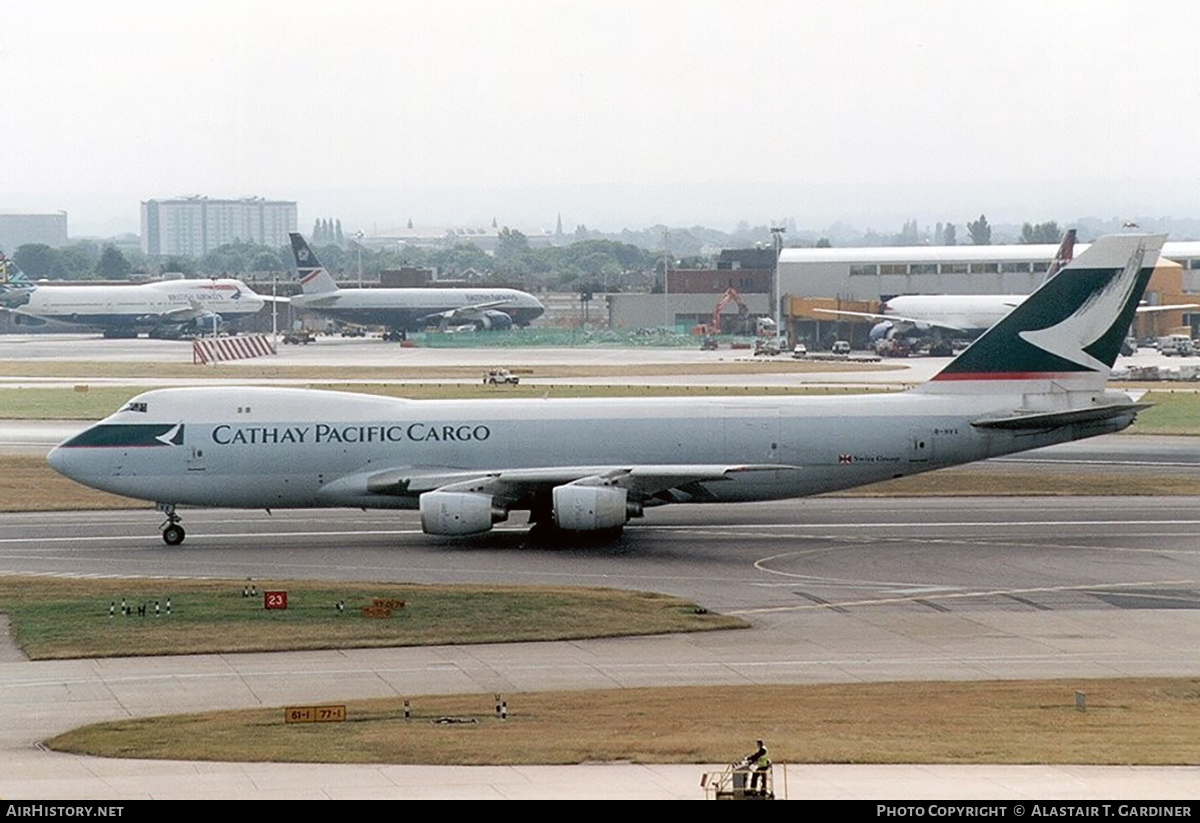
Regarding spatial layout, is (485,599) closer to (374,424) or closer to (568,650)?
(568,650)

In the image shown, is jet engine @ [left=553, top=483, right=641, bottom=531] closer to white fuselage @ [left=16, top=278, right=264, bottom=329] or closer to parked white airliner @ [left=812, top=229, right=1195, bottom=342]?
parked white airliner @ [left=812, top=229, right=1195, bottom=342]

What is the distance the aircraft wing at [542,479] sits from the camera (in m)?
49.1

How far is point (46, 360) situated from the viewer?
123438 millimetres

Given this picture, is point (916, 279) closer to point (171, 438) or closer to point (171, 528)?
point (171, 438)

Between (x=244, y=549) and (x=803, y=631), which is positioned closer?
(x=803, y=631)

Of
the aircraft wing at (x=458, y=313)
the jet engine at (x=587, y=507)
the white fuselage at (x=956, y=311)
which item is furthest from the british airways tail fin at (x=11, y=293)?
the jet engine at (x=587, y=507)

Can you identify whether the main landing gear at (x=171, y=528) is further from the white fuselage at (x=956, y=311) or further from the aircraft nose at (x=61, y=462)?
the white fuselage at (x=956, y=311)

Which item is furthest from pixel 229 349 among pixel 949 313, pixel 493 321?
pixel 949 313

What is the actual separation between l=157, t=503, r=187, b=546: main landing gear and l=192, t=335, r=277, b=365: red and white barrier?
6539 centimetres

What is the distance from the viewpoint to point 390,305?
163 m

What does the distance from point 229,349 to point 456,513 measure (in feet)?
266
